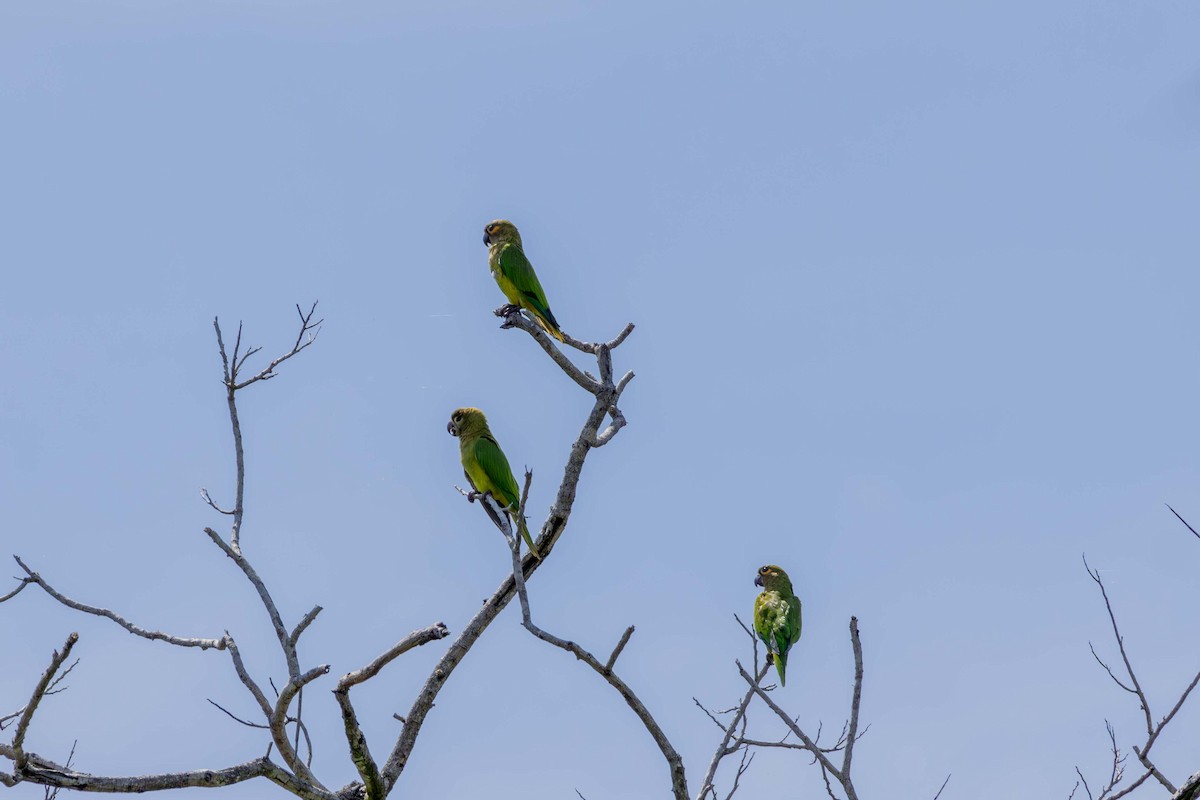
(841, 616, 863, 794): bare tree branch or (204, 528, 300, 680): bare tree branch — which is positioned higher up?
(204, 528, 300, 680): bare tree branch

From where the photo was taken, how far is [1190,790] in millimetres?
4258

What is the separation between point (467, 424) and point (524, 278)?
1444 millimetres

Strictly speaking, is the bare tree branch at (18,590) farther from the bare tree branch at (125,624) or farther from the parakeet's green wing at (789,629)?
the parakeet's green wing at (789,629)

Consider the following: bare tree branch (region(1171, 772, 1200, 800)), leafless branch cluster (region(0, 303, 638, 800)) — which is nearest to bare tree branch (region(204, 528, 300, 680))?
leafless branch cluster (region(0, 303, 638, 800))

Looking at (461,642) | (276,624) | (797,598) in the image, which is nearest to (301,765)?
(276,624)

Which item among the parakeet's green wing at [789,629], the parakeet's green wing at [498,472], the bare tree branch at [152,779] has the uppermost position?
the parakeet's green wing at [498,472]

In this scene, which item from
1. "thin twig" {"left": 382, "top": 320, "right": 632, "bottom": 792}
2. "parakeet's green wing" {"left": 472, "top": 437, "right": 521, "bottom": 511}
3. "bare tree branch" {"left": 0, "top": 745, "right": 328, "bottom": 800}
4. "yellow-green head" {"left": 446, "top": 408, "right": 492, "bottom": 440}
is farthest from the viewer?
"yellow-green head" {"left": 446, "top": 408, "right": 492, "bottom": 440}

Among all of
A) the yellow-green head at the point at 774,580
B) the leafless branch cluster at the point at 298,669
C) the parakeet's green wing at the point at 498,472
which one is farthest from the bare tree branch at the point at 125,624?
the yellow-green head at the point at 774,580

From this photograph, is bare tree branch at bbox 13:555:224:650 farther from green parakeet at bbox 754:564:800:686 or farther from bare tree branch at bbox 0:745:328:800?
green parakeet at bbox 754:564:800:686

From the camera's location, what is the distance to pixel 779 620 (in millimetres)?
11508

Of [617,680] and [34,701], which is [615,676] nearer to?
[617,680]

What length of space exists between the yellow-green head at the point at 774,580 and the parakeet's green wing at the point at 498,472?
374 centimetres

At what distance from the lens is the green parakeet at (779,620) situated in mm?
11203

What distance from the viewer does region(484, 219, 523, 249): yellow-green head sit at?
37.9 ft
